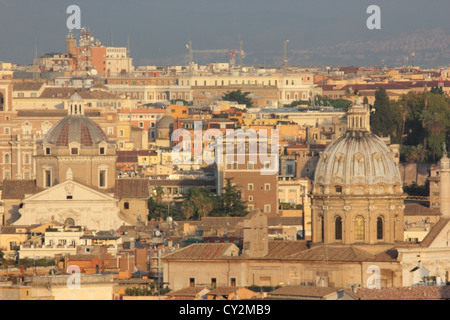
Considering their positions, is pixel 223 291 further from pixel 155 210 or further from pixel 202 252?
pixel 155 210

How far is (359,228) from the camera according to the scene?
56.5m

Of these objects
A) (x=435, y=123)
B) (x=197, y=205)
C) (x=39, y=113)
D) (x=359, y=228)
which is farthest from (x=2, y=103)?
(x=359, y=228)

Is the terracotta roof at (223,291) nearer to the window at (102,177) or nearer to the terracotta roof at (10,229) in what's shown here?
the terracotta roof at (10,229)

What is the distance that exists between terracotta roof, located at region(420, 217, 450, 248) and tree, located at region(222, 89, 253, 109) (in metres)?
86.3

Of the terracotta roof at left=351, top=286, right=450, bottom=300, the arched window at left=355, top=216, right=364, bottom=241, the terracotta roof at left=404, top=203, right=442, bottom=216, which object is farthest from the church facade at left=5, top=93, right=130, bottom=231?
the terracotta roof at left=351, top=286, right=450, bottom=300

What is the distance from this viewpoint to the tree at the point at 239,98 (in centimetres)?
14538

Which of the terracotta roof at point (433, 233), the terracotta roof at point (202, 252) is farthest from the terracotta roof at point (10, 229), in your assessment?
the terracotta roof at point (433, 233)

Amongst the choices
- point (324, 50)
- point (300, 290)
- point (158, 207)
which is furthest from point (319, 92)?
point (300, 290)

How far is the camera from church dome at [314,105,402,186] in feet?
188

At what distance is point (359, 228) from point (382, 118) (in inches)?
2117

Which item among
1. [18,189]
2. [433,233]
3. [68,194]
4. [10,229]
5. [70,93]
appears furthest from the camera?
[70,93]
